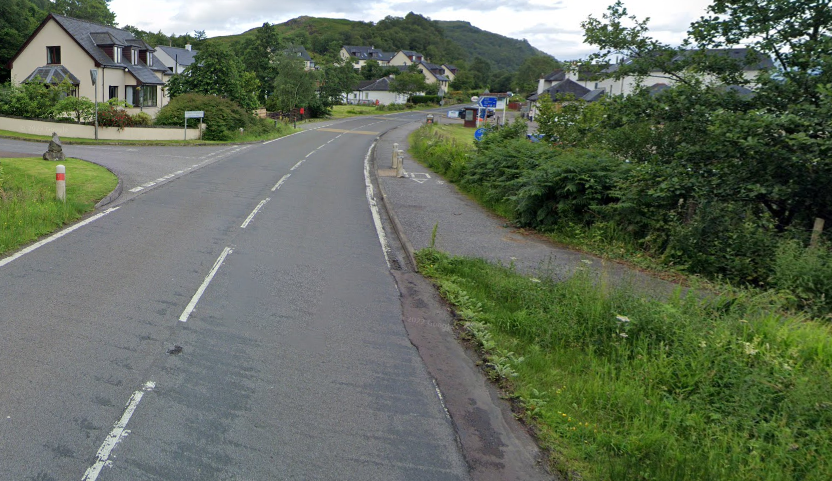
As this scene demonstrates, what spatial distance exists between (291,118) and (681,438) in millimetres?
60944

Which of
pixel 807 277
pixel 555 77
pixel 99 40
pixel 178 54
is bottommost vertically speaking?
pixel 807 277

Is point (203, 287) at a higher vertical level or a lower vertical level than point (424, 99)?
lower

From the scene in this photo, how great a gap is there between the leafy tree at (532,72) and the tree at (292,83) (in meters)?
66.6

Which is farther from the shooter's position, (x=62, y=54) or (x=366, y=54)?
(x=366, y=54)

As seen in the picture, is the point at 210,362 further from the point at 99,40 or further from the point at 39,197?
the point at 99,40

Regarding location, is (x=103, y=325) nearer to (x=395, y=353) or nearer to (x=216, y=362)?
(x=216, y=362)

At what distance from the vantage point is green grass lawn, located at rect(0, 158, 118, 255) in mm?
11305

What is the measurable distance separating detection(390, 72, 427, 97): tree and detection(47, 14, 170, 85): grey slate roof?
192 feet

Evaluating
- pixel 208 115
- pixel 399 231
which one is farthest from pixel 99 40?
pixel 399 231

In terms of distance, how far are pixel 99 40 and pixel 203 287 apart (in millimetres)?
49235

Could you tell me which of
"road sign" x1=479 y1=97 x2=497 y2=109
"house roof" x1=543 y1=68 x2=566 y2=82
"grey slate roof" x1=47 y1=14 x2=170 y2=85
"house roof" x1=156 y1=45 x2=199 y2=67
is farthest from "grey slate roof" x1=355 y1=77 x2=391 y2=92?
"road sign" x1=479 y1=97 x2=497 y2=109

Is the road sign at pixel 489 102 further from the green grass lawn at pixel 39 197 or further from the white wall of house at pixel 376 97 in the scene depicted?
the white wall of house at pixel 376 97

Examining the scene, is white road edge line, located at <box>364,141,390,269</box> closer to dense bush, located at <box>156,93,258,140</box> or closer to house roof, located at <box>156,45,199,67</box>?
dense bush, located at <box>156,93,258,140</box>

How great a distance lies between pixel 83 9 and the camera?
95.1 meters
